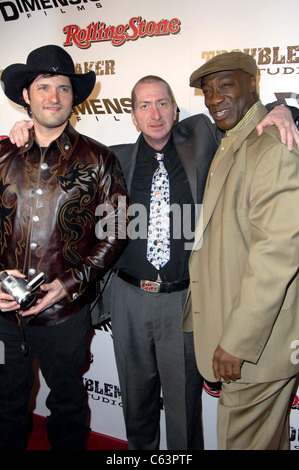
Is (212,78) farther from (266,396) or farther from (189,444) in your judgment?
(189,444)

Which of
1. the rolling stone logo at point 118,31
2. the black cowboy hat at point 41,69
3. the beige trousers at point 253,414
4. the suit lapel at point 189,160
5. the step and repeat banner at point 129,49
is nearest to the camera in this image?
the beige trousers at point 253,414

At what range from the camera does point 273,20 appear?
83.7 inches

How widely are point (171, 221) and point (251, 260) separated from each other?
0.67 metres

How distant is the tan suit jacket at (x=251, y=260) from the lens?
132 cm

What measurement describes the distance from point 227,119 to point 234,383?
1116 millimetres

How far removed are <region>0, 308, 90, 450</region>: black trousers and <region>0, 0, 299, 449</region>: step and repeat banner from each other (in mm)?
826

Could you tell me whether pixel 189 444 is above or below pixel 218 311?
below

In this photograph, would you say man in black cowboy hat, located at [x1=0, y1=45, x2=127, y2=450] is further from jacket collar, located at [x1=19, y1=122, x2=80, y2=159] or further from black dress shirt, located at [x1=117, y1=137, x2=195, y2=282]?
black dress shirt, located at [x1=117, y1=137, x2=195, y2=282]

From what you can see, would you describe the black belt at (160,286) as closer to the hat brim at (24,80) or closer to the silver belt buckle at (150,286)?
the silver belt buckle at (150,286)

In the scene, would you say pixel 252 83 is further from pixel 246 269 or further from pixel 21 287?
pixel 21 287

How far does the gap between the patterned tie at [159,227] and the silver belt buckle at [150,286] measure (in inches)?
3.3

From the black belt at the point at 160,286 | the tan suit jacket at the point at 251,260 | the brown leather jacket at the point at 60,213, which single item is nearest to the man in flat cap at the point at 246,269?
the tan suit jacket at the point at 251,260

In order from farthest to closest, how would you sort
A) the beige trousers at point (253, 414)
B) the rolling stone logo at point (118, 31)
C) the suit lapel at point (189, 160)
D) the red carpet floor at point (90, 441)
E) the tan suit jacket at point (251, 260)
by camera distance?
the red carpet floor at point (90, 441) → the rolling stone logo at point (118, 31) → the suit lapel at point (189, 160) → the beige trousers at point (253, 414) → the tan suit jacket at point (251, 260)

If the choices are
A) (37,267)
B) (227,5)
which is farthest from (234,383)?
(227,5)
